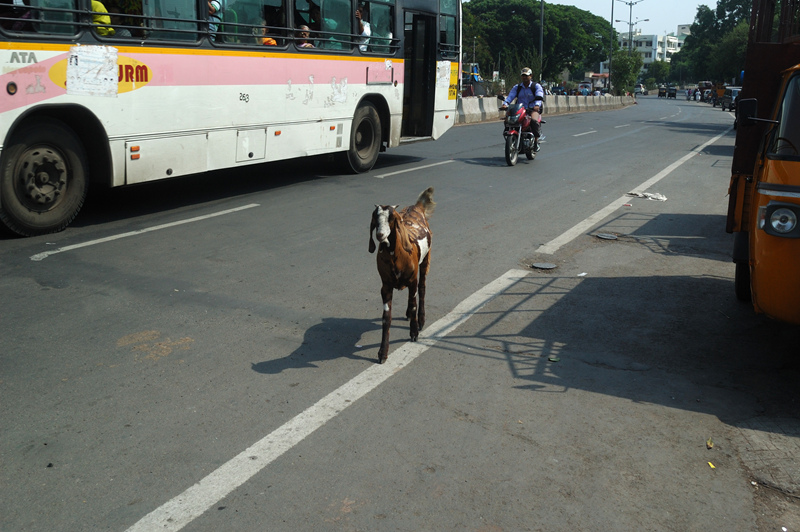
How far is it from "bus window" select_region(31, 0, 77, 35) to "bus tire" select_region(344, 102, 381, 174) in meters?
6.16

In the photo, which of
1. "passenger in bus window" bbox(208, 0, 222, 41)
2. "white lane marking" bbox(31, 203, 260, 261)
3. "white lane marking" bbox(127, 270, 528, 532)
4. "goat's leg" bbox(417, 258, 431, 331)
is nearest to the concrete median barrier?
"passenger in bus window" bbox(208, 0, 222, 41)

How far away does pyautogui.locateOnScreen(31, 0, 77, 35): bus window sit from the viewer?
26.7 ft

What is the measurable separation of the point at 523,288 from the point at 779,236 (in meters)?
2.66

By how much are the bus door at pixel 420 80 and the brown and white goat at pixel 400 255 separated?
10.5m

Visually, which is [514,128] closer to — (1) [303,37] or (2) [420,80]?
→ (2) [420,80]

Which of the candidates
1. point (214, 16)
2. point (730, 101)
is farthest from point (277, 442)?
point (730, 101)

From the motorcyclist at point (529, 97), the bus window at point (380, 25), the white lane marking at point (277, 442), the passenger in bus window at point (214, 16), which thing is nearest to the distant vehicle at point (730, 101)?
the motorcyclist at point (529, 97)

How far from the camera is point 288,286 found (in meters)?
6.99

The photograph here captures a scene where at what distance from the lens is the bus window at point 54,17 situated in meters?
8.12

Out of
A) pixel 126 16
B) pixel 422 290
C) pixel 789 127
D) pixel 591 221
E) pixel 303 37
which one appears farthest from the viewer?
pixel 303 37

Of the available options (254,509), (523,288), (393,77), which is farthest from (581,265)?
(393,77)

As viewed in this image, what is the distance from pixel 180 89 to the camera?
1002 cm

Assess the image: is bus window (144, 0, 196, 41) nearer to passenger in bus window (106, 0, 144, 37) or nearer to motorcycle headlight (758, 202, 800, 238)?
passenger in bus window (106, 0, 144, 37)

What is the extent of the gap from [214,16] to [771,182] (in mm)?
7983
